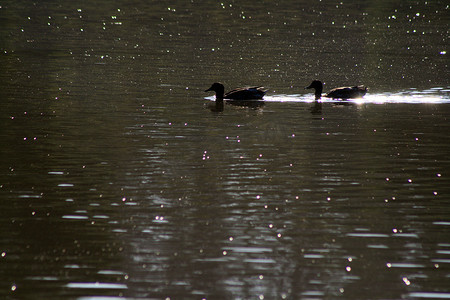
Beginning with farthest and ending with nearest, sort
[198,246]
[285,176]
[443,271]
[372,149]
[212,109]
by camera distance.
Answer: [212,109] < [372,149] < [285,176] < [198,246] < [443,271]

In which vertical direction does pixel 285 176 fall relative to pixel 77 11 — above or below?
below

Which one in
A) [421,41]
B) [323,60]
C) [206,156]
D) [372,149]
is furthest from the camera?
[421,41]

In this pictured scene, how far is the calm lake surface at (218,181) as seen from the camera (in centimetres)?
1204

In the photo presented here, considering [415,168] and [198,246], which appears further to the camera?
[415,168]

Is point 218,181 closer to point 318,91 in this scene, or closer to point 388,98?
point 318,91

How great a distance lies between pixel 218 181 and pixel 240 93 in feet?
43.0

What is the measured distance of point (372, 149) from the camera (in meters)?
21.3

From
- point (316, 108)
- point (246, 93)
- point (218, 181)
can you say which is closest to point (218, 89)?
point (246, 93)

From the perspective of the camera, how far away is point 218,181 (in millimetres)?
17578

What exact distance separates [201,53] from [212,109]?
17.4 metres

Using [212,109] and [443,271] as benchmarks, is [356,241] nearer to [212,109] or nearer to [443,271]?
[443,271]

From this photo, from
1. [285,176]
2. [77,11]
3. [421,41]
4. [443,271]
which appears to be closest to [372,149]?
[285,176]

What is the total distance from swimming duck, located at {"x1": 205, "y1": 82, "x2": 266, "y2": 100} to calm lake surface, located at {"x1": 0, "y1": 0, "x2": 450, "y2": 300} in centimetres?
38

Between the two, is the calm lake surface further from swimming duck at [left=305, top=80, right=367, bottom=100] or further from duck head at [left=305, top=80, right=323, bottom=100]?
duck head at [left=305, top=80, right=323, bottom=100]
